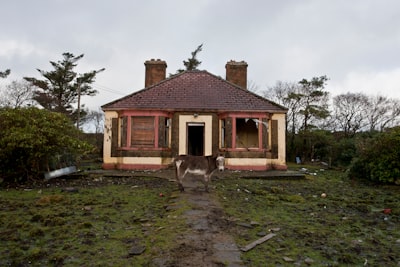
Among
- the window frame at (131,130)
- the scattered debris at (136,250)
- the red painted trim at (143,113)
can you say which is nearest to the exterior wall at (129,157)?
the window frame at (131,130)

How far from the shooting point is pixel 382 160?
41.9 ft

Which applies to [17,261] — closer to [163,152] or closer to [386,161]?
[163,152]

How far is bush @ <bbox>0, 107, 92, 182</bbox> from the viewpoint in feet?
35.1

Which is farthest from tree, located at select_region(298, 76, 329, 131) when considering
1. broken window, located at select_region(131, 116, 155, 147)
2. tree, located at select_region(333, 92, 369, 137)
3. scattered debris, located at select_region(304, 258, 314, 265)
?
scattered debris, located at select_region(304, 258, 314, 265)

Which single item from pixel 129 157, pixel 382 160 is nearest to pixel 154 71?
pixel 129 157

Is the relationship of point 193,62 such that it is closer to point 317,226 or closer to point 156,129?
point 156,129

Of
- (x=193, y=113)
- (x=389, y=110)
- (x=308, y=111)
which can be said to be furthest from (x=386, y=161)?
(x=389, y=110)

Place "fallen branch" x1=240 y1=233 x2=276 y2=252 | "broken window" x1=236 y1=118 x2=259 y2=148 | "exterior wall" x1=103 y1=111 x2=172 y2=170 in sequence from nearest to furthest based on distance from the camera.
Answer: "fallen branch" x1=240 y1=233 x2=276 y2=252 < "exterior wall" x1=103 y1=111 x2=172 y2=170 < "broken window" x1=236 y1=118 x2=259 y2=148

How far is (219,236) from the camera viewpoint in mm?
4898

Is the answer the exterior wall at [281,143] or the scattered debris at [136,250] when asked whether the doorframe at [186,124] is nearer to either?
the exterior wall at [281,143]

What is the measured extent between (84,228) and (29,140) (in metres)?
6.58

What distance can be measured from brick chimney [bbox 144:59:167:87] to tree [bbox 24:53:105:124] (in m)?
14.6

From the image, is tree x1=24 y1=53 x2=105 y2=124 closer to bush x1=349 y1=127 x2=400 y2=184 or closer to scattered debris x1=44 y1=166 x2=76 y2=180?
scattered debris x1=44 y1=166 x2=76 y2=180

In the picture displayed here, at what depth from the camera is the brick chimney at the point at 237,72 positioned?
20188 millimetres
